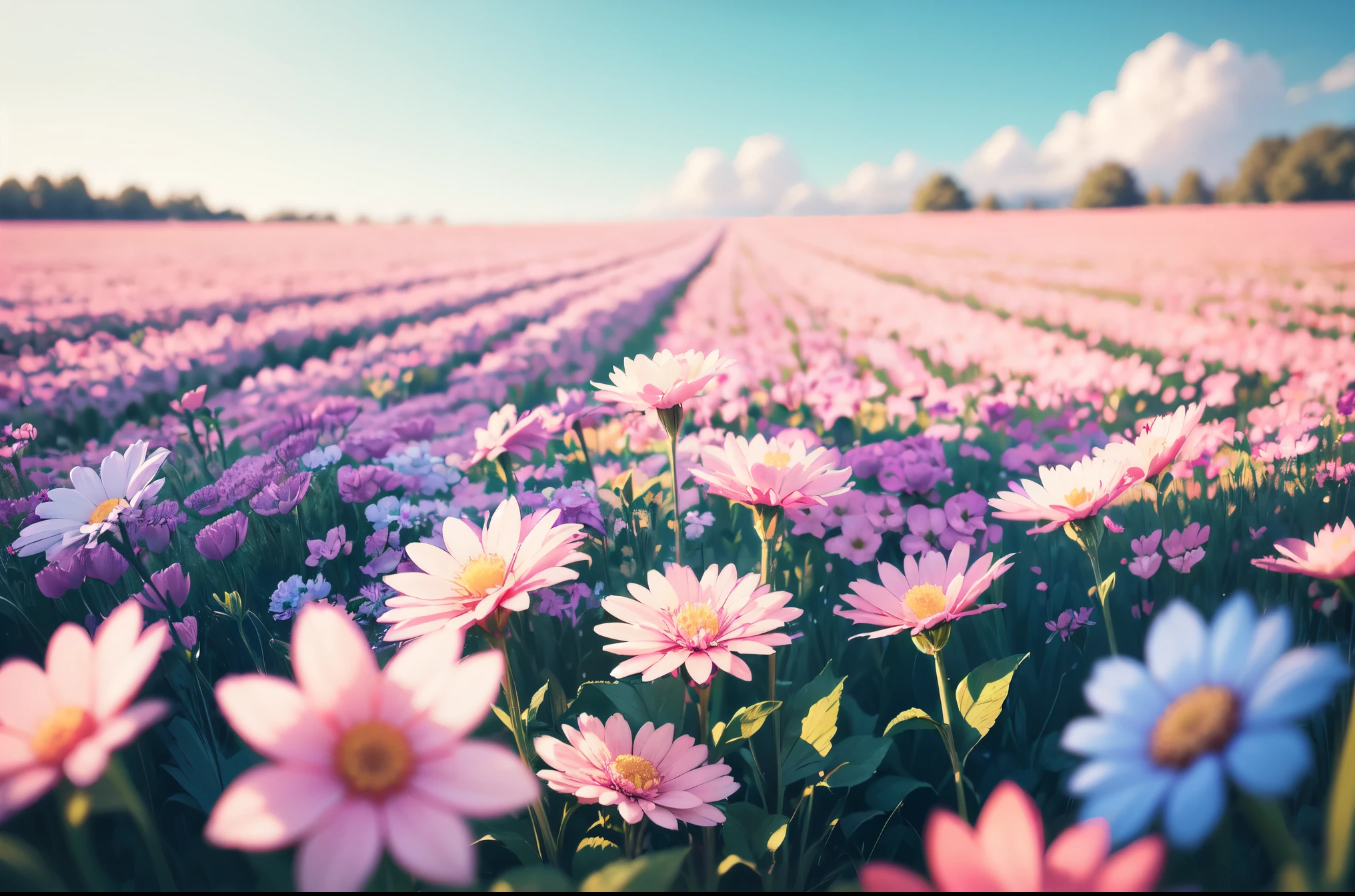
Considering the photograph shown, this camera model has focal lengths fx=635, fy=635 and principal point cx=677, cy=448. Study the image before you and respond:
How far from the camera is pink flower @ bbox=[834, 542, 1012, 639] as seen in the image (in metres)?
0.76

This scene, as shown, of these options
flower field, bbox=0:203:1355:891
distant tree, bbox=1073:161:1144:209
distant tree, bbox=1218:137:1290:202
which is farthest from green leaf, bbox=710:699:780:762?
distant tree, bbox=1073:161:1144:209

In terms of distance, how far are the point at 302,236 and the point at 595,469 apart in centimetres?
3379

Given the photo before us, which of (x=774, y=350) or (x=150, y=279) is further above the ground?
(x=150, y=279)

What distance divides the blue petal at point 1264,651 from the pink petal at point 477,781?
1.43ft

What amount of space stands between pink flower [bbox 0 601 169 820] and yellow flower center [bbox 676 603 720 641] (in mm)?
486

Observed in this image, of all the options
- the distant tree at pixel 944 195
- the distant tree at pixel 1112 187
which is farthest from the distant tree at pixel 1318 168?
the distant tree at pixel 944 195

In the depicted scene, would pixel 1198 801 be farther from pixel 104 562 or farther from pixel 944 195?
pixel 944 195

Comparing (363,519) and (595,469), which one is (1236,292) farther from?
(363,519)

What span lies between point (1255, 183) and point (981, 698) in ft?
181

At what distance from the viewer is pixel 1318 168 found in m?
34.6

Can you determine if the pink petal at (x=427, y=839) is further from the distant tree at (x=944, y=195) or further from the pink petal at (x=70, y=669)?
the distant tree at (x=944, y=195)

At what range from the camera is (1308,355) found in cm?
296

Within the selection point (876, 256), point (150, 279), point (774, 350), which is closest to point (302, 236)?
point (150, 279)

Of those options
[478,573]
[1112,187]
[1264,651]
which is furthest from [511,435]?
[1112,187]
